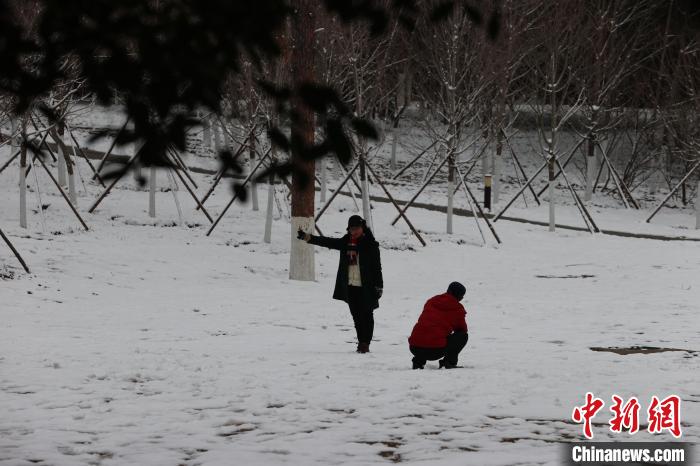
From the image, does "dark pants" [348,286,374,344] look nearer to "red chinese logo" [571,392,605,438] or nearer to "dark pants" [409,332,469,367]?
"dark pants" [409,332,469,367]

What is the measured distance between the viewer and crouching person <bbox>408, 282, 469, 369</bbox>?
36.8 feet

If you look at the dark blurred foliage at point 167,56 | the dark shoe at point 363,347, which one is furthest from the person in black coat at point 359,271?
the dark blurred foliage at point 167,56

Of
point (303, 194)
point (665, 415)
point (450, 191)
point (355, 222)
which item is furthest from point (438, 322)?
point (450, 191)

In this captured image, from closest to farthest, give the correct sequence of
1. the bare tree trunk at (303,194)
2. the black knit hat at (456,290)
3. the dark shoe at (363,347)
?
the black knit hat at (456,290)
the dark shoe at (363,347)
the bare tree trunk at (303,194)

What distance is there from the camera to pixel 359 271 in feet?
40.5

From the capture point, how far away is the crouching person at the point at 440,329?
11.2m

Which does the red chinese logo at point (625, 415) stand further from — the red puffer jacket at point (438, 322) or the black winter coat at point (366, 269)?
the black winter coat at point (366, 269)

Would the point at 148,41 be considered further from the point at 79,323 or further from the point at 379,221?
the point at 379,221

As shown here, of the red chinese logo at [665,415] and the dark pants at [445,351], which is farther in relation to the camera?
the dark pants at [445,351]

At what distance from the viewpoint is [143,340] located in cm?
1389

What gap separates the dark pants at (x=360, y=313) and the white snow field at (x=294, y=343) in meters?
0.30

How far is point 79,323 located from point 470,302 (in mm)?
7146

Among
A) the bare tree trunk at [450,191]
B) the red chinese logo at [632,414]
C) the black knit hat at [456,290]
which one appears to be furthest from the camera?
the bare tree trunk at [450,191]

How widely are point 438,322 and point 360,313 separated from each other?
1514 millimetres
